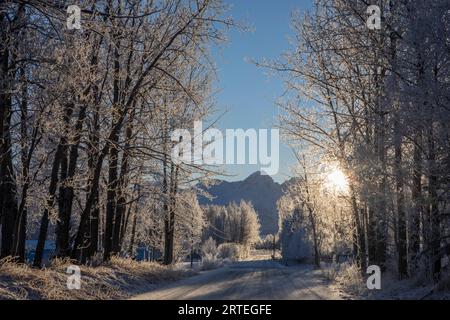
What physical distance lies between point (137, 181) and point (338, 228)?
1130 centimetres

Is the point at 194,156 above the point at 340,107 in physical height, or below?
below

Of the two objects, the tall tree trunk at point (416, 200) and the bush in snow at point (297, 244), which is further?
the bush in snow at point (297, 244)

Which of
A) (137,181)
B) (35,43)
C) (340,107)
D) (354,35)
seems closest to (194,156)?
(137,181)

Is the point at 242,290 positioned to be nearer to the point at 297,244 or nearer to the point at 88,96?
the point at 88,96

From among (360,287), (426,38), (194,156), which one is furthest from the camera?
(194,156)

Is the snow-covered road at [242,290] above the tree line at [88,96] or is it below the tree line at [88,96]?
below

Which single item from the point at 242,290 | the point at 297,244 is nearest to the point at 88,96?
the point at 242,290

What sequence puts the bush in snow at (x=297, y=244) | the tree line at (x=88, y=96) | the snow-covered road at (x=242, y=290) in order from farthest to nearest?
the bush in snow at (x=297, y=244) → the snow-covered road at (x=242, y=290) → the tree line at (x=88, y=96)

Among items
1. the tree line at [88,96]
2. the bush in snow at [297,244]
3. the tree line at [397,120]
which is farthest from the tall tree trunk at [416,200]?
the bush in snow at [297,244]

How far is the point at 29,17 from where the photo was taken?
30.1 feet

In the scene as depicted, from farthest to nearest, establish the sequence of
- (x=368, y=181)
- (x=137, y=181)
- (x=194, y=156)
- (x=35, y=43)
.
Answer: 1. (x=137, y=181)
2. (x=194, y=156)
3. (x=368, y=181)
4. (x=35, y=43)

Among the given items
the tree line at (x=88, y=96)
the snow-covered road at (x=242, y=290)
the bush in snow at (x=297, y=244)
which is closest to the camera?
the tree line at (x=88, y=96)

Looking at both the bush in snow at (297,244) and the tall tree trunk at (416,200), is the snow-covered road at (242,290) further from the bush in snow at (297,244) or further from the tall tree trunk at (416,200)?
the bush in snow at (297,244)

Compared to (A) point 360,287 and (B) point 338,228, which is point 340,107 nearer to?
(A) point 360,287
